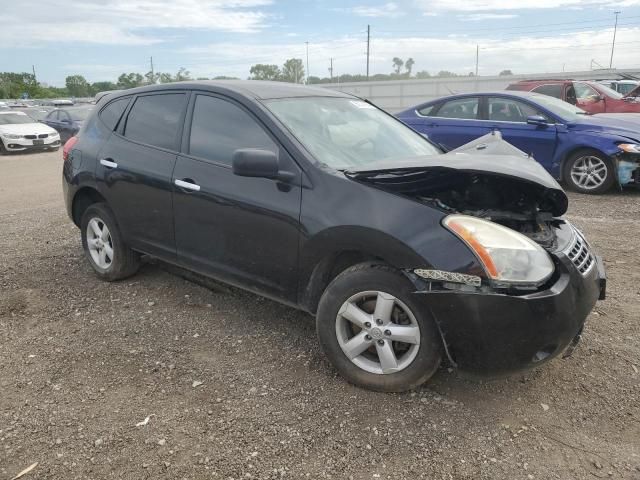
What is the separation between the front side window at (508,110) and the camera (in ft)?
27.2

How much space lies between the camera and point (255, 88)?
3.75 metres

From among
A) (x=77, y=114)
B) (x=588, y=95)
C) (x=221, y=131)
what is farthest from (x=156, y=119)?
(x=77, y=114)

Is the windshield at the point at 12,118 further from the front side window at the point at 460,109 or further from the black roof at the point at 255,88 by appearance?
the black roof at the point at 255,88

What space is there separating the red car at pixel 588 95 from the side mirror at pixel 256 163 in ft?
39.4

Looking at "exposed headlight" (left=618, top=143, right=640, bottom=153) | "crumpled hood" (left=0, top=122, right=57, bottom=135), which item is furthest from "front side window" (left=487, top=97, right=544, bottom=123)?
"crumpled hood" (left=0, top=122, right=57, bottom=135)

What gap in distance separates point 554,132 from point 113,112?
627cm

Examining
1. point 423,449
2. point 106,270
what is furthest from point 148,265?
point 423,449

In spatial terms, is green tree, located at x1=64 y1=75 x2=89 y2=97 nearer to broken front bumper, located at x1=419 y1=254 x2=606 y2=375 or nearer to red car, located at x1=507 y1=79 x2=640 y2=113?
red car, located at x1=507 y1=79 x2=640 y2=113

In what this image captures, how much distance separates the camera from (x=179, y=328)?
3.78 metres

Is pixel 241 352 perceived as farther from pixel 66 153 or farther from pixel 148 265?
pixel 66 153

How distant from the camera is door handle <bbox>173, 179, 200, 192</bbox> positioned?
3.62 m

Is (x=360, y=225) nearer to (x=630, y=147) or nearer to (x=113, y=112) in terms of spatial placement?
(x=113, y=112)

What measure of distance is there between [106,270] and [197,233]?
4.52 feet

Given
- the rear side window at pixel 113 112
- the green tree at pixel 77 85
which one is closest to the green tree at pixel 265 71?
the green tree at pixel 77 85
